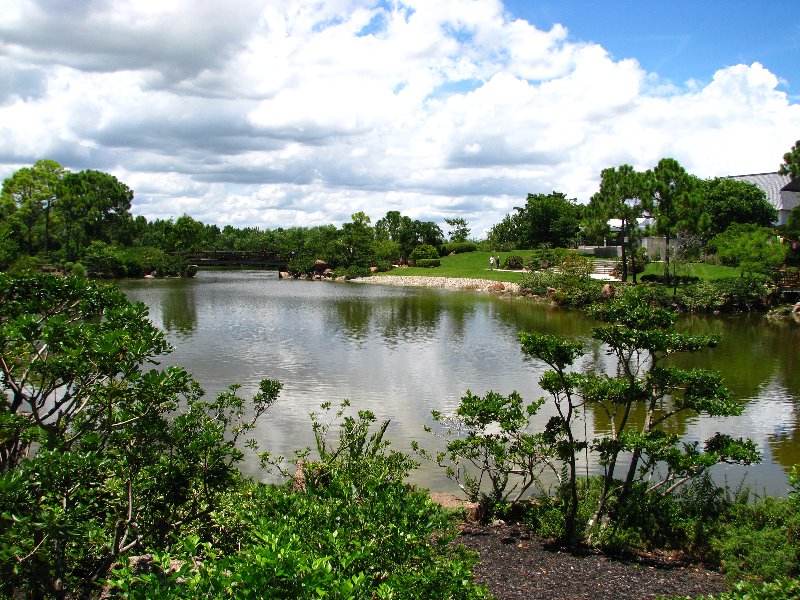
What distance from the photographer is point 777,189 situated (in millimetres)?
61594

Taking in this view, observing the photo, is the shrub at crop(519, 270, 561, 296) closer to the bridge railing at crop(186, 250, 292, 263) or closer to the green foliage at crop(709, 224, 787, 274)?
the green foliage at crop(709, 224, 787, 274)

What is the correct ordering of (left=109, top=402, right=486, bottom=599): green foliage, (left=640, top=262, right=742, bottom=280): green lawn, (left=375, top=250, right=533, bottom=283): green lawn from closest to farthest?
(left=109, top=402, right=486, bottom=599): green foliage < (left=640, top=262, right=742, bottom=280): green lawn < (left=375, top=250, right=533, bottom=283): green lawn

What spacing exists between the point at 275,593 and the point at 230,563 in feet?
1.82

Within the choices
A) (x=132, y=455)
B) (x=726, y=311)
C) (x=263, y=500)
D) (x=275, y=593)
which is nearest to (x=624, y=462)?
(x=263, y=500)

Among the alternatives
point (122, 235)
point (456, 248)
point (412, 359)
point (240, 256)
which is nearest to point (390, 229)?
point (456, 248)

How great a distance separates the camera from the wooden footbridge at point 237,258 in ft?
250

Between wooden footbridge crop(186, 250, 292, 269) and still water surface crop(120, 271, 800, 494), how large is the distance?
3164 cm

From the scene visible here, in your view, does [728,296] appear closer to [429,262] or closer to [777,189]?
[777,189]

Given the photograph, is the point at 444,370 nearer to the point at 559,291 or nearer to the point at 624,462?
the point at 624,462

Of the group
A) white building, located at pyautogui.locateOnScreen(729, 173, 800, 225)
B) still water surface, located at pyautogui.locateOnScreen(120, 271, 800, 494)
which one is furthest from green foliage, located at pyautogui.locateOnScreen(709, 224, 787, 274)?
white building, located at pyautogui.locateOnScreen(729, 173, 800, 225)

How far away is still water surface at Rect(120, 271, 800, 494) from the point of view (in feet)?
47.8

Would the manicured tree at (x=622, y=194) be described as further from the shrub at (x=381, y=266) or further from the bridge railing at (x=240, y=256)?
the bridge railing at (x=240, y=256)

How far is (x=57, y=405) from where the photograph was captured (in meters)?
5.52

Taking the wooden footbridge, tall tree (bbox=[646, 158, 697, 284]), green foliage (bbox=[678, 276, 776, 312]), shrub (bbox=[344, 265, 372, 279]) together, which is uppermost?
tall tree (bbox=[646, 158, 697, 284])
